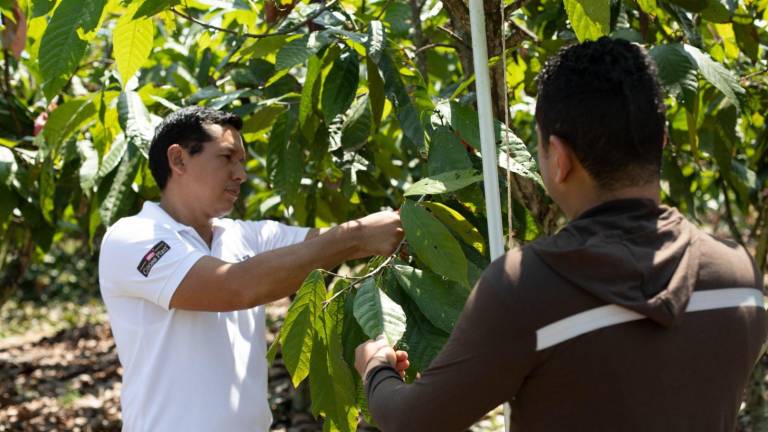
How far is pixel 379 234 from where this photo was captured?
189 cm

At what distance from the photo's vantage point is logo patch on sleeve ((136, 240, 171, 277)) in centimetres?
205

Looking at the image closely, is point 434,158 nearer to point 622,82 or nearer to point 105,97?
point 622,82

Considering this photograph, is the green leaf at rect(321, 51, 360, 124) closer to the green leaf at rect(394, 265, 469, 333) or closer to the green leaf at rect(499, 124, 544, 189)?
the green leaf at rect(499, 124, 544, 189)

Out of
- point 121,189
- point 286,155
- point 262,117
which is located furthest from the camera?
point 121,189

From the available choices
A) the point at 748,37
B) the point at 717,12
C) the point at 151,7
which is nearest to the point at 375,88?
the point at 151,7

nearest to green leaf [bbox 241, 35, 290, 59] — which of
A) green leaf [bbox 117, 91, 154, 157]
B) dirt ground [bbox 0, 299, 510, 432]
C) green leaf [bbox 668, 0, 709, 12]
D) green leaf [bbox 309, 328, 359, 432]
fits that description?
green leaf [bbox 117, 91, 154, 157]

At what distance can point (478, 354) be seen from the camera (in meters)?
1.14

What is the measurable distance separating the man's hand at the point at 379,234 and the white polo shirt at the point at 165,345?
36 centimetres

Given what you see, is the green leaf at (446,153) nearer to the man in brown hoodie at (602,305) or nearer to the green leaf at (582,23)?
the green leaf at (582,23)

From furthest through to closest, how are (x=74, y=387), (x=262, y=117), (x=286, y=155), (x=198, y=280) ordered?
(x=74, y=387), (x=262, y=117), (x=286, y=155), (x=198, y=280)

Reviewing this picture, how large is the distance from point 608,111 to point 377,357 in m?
0.49

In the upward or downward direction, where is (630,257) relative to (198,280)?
upward

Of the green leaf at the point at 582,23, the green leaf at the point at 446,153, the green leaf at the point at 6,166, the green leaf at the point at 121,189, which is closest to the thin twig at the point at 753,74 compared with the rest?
the green leaf at the point at 582,23

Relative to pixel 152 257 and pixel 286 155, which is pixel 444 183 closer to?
pixel 152 257
